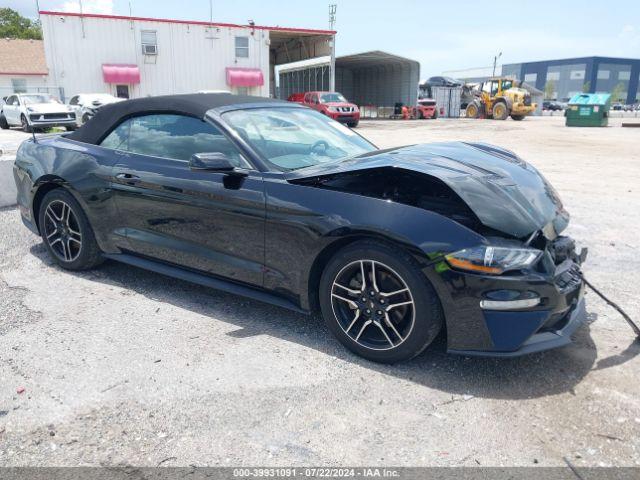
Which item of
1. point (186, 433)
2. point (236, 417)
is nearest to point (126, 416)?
point (186, 433)

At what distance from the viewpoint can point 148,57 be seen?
2975cm

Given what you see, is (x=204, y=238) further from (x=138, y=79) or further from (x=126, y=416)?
(x=138, y=79)

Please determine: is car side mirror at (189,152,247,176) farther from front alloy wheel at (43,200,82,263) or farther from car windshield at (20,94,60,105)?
car windshield at (20,94,60,105)

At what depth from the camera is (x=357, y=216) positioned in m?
Answer: 2.95

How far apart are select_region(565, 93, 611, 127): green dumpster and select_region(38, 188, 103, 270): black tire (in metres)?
28.3

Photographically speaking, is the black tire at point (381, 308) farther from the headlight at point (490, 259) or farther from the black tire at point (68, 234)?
the black tire at point (68, 234)

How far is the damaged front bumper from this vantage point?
264cm

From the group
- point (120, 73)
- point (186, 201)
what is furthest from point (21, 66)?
point (186, 201)

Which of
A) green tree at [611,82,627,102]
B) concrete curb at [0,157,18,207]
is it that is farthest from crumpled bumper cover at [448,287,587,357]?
green tree at [611,82,627,102]

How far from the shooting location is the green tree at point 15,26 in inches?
2491

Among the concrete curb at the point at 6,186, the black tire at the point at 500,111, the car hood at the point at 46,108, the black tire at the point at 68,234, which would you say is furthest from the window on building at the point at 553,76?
the black tire at the point at 68,234

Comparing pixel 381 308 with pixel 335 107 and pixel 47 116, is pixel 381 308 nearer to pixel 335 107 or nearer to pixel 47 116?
pixel 47 116

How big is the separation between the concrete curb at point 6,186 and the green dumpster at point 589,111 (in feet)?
90.2

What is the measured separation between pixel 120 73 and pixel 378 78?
904 inches
